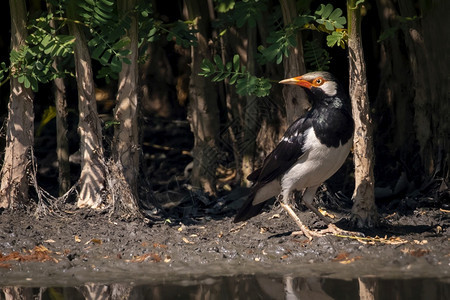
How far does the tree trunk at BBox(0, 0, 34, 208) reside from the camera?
9.31 meters

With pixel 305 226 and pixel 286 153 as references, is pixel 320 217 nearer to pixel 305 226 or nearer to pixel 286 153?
pixel 305 226

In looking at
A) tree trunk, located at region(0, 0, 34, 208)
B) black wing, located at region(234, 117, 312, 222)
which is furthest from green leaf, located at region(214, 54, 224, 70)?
tree trunk, located at region(0, 0, 34, 208)

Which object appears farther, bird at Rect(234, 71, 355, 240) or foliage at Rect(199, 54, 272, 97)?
foliage at Rect(199, 54, 272, 97)

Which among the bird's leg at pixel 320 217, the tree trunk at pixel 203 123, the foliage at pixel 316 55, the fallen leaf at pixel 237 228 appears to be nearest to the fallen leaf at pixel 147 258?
the fallen leaf at pixel 237 228

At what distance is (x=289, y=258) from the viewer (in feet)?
26.5

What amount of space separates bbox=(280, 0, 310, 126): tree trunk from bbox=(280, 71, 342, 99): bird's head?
0.53 metres

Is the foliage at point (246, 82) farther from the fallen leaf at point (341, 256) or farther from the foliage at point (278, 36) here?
the fallen leaf at point (341, 256)

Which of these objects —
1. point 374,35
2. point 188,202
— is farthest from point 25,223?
point 374,35

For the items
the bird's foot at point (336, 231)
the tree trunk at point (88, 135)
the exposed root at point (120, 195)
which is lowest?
the bird's foot at point (336, 231)

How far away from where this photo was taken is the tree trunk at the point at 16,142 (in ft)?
30.6

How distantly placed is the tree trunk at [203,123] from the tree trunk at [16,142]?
189 centimetres

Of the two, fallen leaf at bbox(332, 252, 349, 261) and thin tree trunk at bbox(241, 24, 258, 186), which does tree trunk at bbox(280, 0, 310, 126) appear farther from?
fallen leaf at bbox(332, 252, 349, 261)

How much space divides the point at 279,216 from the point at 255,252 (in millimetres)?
1073

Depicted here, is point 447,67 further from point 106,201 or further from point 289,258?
point 106,201
